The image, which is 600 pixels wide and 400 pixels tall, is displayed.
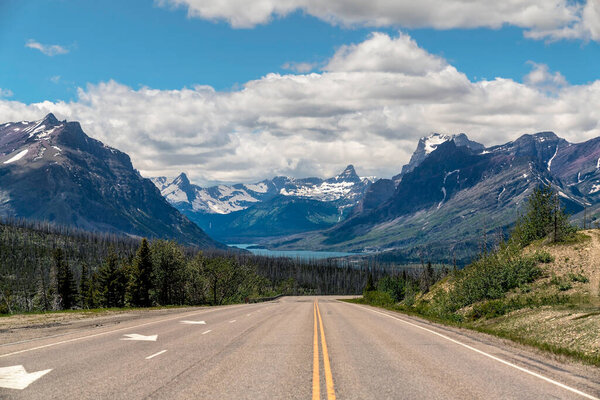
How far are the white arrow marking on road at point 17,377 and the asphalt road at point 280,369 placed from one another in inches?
0.9

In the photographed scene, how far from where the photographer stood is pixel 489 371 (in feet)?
46.0

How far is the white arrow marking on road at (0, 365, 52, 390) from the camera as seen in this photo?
446 inches

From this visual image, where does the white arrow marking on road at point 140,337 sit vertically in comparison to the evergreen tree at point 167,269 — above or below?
below

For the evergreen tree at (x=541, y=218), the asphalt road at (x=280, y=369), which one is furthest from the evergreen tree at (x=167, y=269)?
the asphalt road at (x=280, y=369)

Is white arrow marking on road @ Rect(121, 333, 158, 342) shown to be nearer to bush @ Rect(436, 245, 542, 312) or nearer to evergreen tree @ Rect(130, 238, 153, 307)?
bush @ Rect(436, 245, 542, 312)

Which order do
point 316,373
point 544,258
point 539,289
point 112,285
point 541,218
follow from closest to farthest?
point 316,373 < point 539,289 < point 544,258 < point 541,218 < point 112,285

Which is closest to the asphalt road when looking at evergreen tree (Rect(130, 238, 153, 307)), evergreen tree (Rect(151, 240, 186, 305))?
evergreen tree (Rect(130, 238, 153, 307))

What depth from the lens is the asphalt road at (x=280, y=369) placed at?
11.1 meters

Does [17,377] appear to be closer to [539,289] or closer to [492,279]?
[539,289]

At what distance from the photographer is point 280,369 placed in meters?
14.0

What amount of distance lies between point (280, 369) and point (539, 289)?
3085 centimetres

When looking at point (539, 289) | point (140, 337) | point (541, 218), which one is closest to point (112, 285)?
point (541, 218)

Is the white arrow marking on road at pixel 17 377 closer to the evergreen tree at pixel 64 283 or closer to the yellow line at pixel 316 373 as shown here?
the yellow line at pixel 316 373

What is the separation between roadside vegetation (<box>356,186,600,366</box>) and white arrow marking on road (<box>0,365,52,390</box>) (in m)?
17.0
